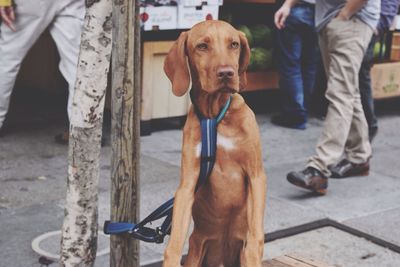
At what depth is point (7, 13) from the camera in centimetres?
615

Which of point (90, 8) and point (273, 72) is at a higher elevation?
point (90, 8)

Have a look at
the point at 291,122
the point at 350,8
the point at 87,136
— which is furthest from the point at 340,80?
the point at 87,136

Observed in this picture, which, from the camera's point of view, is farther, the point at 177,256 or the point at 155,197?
the point at 155,197

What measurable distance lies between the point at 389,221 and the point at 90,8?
10.0ft

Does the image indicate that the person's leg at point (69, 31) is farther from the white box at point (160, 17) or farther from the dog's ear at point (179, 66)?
the dog's ear at point (179, 66)

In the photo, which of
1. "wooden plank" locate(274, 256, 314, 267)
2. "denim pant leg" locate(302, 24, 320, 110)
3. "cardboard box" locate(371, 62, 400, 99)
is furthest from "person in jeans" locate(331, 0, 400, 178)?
"wooden plank" locate(274, 256, 314, 267)

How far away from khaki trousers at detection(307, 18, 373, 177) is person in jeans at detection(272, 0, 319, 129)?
184cm

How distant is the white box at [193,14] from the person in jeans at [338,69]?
155 cm

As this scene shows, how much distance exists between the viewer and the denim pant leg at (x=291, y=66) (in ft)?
26.1

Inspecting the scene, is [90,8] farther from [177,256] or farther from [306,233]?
[306,233]

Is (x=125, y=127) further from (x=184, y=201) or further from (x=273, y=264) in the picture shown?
(x=273, y=264)

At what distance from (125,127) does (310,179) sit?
2.72 metres

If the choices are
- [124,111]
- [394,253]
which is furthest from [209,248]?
[394,253]

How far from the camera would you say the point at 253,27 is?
8.59 m
